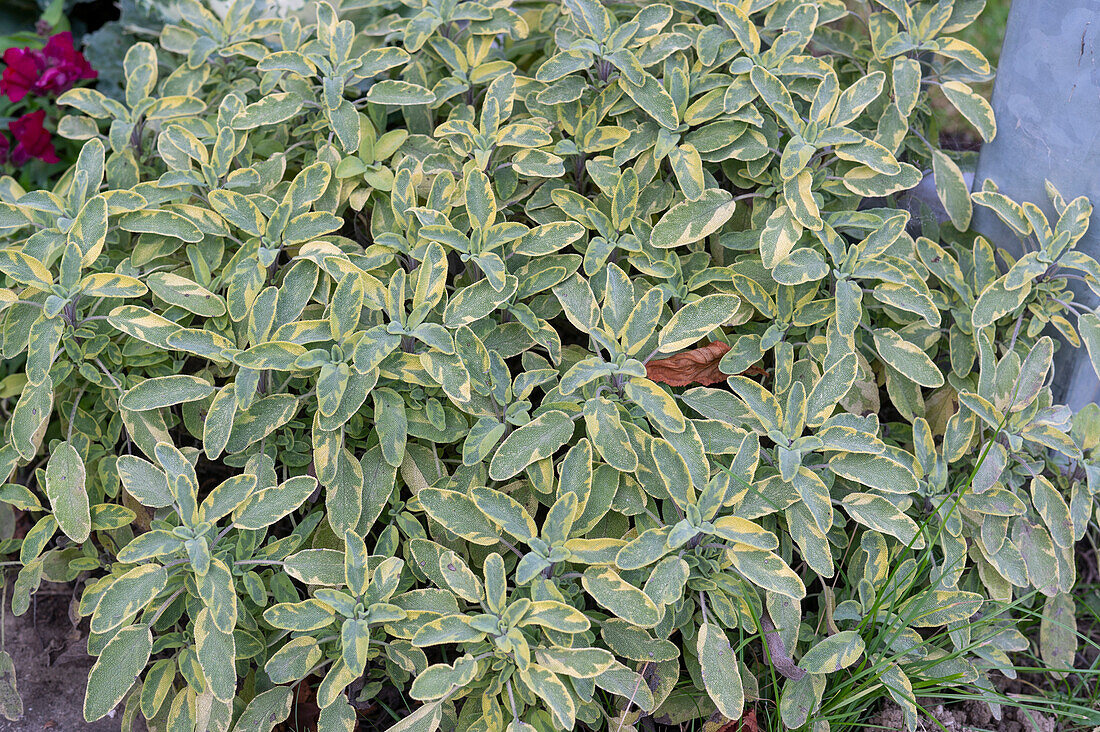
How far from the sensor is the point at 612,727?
5.17 ft

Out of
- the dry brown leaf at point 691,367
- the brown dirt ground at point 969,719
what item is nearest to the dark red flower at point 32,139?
the dry brown leaf at point 691,367

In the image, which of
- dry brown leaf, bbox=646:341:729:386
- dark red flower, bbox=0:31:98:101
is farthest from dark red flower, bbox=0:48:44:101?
dry brown leaf, bbox=646:341:729:386

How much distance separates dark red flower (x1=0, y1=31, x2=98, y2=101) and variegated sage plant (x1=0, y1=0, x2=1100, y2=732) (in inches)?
25.6

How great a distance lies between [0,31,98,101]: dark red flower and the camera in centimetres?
258

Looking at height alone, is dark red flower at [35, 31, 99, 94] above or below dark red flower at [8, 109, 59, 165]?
above

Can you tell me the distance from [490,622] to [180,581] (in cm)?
59

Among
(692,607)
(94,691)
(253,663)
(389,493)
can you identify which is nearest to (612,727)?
(692,607)

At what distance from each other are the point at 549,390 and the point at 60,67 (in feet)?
6.45

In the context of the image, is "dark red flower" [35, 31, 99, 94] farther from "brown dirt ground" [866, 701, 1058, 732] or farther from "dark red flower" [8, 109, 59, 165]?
"brown dirt ground" [866, 701, 1058, 732]

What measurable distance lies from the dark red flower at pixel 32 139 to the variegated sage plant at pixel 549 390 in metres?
0.63

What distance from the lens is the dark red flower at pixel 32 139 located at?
260cm

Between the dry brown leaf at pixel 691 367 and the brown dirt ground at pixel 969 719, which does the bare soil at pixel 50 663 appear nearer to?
the dry brown leaf at pixel 691 367

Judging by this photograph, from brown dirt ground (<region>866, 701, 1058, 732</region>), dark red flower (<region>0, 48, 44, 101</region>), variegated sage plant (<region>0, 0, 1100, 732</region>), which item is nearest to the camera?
variegated sage plant (<region>0, 0, 1100, 732</region>)

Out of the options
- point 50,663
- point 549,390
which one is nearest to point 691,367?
point 549,390
